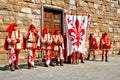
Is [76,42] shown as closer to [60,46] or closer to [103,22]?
[60,46]

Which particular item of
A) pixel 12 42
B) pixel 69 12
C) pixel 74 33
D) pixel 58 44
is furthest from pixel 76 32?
pixel 12 42

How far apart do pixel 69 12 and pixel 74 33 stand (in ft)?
7.38

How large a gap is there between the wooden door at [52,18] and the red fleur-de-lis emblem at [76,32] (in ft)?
5.12

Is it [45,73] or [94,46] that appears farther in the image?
[94,46]

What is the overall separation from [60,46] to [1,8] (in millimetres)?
2195

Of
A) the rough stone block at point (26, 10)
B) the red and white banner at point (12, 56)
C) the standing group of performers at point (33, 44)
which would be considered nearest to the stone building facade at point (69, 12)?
the rough stone block at point (26, 10)

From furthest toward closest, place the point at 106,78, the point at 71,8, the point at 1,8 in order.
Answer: the point at 71,8 → the point at 1,8 → the point at 106,78

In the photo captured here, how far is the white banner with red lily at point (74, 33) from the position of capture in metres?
10.1

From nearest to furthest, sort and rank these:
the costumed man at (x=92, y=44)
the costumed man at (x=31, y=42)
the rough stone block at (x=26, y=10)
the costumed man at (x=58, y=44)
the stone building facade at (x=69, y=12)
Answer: the costumed man at (x=31, y=42) < the costumed man at (x=58, y=44) < the stone building facade at (x=69, y=12) < the rough stone block at (x=26, y=10) < the costumed man at (x=92, y=44)

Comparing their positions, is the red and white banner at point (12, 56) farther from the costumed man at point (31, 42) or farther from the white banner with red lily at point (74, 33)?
the white banner with red lily at point (74, 33)

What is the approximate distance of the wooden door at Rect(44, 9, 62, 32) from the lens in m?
11.5

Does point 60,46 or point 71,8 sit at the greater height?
point 71,8

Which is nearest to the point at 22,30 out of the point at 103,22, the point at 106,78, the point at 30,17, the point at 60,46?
the point at 30,17

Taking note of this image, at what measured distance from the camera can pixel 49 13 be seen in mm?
11586
